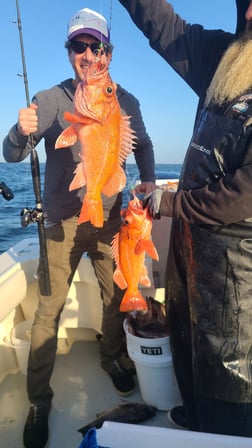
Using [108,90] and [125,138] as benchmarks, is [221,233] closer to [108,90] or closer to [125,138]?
[125,138]

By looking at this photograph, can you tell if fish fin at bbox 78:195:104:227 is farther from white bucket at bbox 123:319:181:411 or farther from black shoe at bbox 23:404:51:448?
black shoe at bbox 23:404:51:448

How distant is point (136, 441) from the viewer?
142 centimetres

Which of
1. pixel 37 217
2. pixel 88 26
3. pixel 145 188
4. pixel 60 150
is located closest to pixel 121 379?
pixel 37 217

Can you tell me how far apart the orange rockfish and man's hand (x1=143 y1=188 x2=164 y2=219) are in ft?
0.16

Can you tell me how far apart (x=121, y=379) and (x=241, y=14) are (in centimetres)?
318

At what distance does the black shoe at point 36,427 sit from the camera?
8.70ft

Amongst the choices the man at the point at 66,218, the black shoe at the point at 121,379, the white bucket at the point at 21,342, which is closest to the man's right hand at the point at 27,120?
the man at the point at 66,218

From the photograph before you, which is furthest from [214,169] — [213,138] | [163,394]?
[163,394]

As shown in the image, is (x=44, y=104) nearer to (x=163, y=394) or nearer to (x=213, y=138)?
(x=213, y=138)

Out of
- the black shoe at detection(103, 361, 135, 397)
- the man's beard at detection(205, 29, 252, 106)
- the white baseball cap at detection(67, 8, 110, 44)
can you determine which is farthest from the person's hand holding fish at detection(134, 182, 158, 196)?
the black shoe at detection(103, 361, 135, 397)

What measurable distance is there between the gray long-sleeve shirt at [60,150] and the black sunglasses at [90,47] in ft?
1.03

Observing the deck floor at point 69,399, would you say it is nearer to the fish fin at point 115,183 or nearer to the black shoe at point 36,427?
the black shoe at point 36,427

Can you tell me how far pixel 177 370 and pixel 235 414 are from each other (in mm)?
644

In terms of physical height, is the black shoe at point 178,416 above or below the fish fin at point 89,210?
below
